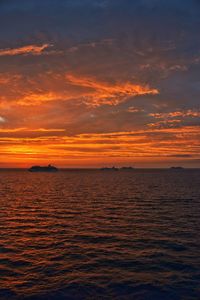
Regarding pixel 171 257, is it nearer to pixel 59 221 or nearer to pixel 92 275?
pixel 92 275

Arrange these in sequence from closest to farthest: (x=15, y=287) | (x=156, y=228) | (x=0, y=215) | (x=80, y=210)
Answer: (x=15, y=287) < (x=156, y=228) < (x=0, y=215) < (x=80, y=210)

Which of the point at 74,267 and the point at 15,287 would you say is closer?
the point at 15,287

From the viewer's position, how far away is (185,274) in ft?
79.0

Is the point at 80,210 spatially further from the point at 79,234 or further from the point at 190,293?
the point at 190,293

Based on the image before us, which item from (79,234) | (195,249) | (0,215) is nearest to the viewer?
(195,249)

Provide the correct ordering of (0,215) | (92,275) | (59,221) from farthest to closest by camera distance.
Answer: (0,215) < (59,221) < (92,275)

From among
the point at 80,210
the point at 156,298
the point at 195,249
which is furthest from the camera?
the point at 80,210

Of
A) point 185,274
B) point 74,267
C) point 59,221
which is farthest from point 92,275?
point 59,221

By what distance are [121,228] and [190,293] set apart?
67.3ft

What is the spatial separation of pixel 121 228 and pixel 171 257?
43.8ft

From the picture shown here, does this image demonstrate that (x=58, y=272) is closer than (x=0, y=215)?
Yes

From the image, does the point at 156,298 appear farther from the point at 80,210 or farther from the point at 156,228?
the point at 80,210

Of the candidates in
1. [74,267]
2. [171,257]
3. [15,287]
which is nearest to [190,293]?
[171,257]

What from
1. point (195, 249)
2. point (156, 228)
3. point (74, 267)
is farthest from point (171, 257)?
point (156, 228)
